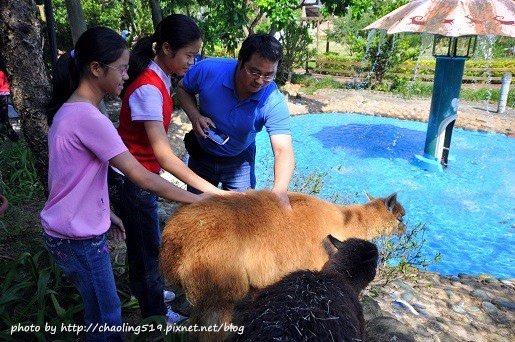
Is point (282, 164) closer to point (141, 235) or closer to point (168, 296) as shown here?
point (141, 235)

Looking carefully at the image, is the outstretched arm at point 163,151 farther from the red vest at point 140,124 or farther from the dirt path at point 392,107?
the dirt path at point 392,107

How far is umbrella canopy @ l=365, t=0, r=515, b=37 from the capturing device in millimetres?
7012

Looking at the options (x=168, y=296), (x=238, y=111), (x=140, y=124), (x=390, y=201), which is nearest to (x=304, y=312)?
(x=140, y=124)

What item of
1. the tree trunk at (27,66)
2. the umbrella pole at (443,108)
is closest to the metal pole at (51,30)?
the tree trunk at (27,66)

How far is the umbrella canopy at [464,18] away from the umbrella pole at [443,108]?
1528 millimetres

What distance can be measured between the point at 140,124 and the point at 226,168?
1000mm

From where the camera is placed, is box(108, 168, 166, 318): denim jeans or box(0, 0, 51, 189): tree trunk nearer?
box(108, 168, 166, 318): denim jeans

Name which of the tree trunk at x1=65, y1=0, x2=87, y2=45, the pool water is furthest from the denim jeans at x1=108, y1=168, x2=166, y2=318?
the tree trunk at x1=65, y1=0, x2=87, y2=45

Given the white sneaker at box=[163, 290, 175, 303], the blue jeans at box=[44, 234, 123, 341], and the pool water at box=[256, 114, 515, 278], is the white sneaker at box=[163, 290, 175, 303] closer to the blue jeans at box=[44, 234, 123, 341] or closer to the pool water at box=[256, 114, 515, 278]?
the blue jeans at box=[44, 234, 123, 341]

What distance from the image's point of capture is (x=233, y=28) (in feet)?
33.5

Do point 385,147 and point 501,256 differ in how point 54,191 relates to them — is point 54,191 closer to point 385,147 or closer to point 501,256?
point 501,256

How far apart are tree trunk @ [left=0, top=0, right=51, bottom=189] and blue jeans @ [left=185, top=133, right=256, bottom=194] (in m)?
1.44

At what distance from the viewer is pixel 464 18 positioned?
23.2ft

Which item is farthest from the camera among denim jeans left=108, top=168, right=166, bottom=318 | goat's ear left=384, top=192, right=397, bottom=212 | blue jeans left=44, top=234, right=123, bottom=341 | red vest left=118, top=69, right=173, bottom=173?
goat's ear left=384, top=192, right=397, bottom=212
